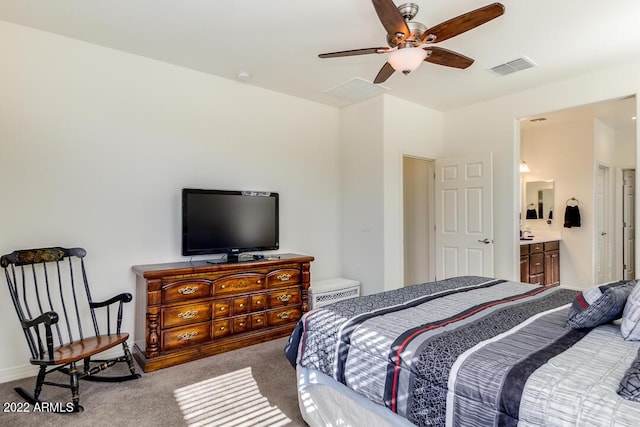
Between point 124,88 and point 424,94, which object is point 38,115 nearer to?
point 124,88

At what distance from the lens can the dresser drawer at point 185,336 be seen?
2947mm

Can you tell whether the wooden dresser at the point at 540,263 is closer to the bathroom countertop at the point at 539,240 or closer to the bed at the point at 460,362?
the bathroom countertop at the point at 539,240

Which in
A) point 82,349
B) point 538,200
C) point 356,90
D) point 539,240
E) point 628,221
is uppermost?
point 356,90

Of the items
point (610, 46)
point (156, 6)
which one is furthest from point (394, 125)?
point (156, 6)

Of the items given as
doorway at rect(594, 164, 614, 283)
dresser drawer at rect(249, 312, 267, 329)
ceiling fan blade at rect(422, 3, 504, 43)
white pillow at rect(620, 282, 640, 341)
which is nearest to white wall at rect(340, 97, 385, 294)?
dresser drawer at rect(249, 312, 267, 329)

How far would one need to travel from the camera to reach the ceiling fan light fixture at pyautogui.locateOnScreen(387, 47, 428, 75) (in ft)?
7.51

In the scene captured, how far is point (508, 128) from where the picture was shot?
4.43 metres

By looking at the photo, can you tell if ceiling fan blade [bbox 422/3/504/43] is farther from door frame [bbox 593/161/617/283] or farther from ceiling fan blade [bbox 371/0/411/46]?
door frame [bbox 593/161/617/283]

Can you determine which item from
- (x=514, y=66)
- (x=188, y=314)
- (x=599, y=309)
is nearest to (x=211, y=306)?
(x=188, y=314)

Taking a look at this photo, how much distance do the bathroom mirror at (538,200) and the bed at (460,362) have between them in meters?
4.17

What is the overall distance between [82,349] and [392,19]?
291 cm

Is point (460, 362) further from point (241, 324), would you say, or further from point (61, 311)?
point (61, 311)

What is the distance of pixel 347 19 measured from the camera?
8.71 feet

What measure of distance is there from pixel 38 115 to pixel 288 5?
7.08 ft
